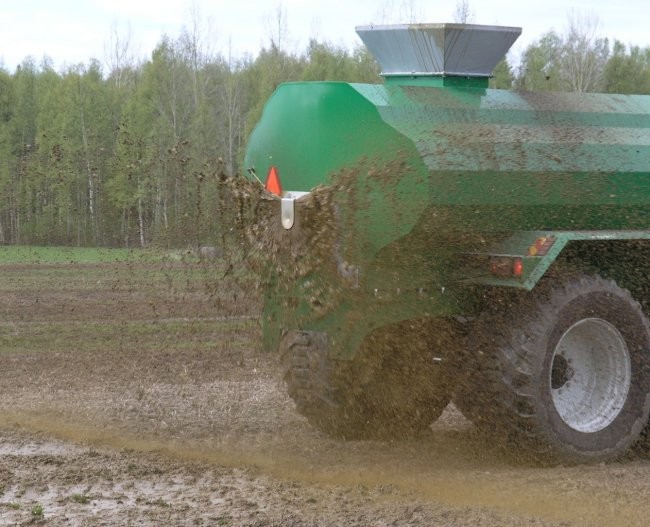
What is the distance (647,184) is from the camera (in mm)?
6695

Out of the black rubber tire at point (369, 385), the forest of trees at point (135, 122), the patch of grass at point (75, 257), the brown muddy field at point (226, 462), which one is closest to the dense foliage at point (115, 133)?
the forest of trees at point (135, 122)

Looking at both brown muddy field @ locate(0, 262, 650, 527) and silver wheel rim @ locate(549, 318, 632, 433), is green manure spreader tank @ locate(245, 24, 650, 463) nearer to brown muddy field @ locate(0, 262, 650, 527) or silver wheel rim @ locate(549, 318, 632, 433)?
silver wheel rim @ locate(549, 318, 632, 433)

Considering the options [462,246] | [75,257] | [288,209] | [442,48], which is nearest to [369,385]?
[462,246]

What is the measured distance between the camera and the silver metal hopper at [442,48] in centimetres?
656

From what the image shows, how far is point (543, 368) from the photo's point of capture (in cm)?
614

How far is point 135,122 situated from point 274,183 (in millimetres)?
42138

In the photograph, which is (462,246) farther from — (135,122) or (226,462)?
(135,122)

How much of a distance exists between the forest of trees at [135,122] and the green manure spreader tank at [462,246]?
35.3m

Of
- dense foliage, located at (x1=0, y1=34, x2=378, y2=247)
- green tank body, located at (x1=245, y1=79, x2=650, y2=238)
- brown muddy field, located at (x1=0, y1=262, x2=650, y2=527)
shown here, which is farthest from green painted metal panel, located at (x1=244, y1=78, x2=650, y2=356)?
dense foliage, located at (x1=0, y1=34, x2=378, y2=247)

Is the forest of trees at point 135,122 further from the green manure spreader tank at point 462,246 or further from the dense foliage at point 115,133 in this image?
the green manure spreader tank at point 462,246

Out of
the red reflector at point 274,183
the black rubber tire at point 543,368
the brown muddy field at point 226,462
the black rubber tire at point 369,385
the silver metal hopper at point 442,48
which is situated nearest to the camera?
the brown muddy field at point 226,462

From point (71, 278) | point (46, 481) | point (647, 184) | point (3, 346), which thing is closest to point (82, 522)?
point (46, 481)

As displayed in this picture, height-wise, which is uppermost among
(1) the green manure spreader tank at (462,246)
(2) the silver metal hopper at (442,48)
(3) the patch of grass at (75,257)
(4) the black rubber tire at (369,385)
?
(2) the silver metal hopper at (442,48)

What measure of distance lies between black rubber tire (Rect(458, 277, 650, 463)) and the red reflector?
1.33m
